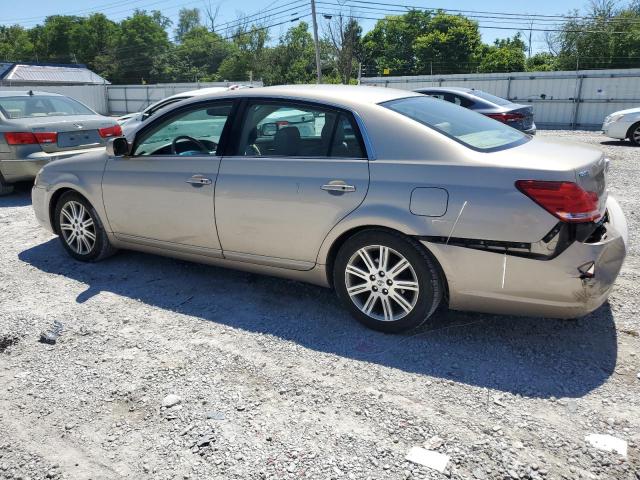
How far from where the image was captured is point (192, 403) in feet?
9.53

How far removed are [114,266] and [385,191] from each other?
297 cm

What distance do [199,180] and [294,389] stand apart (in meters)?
1.88

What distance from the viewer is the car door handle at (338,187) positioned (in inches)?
137

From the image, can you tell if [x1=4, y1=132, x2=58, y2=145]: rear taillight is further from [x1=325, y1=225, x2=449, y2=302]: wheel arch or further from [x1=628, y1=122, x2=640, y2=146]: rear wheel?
[x1=628, y1=122, x2=640, y2=146]: rear wheel

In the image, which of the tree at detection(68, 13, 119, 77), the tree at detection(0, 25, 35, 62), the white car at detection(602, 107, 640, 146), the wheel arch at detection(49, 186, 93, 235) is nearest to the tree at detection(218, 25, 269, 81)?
the tree at detection(68, 13, 119, 77)

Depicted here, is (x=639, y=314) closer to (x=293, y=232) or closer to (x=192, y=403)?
(x=293, y=232)

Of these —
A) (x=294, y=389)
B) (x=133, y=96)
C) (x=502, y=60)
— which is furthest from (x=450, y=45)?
(x=294, y=389)

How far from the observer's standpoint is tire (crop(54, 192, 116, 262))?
16.3ft

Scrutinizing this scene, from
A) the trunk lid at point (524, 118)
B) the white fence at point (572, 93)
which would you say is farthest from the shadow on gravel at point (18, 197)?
the white fence at point (572, 93)

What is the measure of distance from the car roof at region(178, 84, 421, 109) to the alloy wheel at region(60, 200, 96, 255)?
5.48ft

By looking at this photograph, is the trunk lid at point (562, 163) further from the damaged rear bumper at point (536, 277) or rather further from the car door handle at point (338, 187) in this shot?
the car door handle at point (338, 187)

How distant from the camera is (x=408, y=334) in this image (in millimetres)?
3557

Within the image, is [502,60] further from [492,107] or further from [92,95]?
[492,107]

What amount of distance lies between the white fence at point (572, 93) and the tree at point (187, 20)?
10026cm
